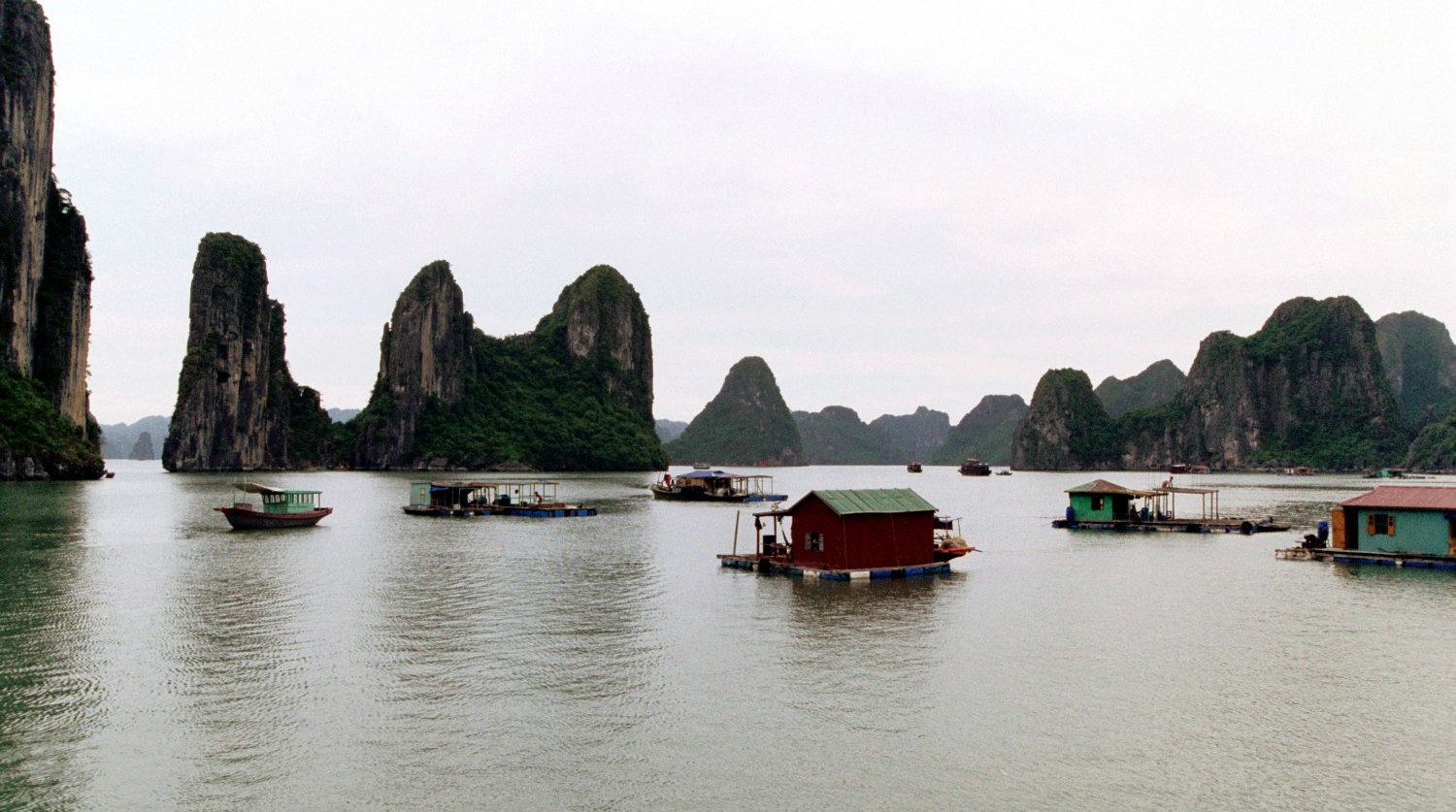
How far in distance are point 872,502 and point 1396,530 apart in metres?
24.5

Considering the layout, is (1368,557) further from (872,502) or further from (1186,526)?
(872,502)

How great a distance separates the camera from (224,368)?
17438cm

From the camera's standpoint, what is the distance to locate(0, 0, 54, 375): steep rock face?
112 metres

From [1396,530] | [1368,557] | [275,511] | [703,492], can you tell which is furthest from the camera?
[703,492]

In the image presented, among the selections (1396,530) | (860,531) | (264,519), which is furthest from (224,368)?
(1396,530)

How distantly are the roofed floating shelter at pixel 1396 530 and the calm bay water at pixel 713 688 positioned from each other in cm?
167

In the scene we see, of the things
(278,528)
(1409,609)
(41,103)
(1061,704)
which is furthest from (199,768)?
(41,103)

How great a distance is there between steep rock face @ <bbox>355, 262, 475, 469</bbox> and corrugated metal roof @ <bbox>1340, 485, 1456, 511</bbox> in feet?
561

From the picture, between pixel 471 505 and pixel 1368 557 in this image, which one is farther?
pixel 471 505

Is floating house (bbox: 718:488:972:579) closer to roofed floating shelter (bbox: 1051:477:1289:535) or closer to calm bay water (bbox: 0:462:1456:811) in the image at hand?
calm bay water (bbox: 0:462:1456:811)

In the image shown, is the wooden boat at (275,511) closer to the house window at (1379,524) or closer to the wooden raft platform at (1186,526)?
the wooden raft platform at (1186,526)

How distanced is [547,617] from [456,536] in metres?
32.0

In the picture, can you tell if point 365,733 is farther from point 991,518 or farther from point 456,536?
point 991,518

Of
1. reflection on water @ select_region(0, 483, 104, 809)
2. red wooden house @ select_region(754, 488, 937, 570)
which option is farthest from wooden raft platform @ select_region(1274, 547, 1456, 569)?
reflection on water @ select_region(0, 483, 104, 809)
